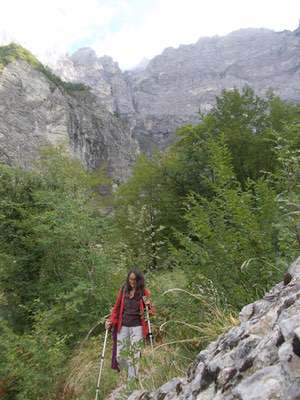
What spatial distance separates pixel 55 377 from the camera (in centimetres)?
668

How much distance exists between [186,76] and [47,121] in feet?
260

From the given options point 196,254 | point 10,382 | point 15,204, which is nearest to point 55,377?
point 10,382

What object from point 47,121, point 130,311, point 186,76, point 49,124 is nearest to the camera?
point 130,311

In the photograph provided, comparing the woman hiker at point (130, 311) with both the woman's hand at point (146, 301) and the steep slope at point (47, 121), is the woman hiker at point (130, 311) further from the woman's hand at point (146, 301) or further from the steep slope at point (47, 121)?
the steep slope at point (47, 121)

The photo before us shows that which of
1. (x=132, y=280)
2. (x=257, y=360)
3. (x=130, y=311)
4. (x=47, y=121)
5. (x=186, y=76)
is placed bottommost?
(x=257, y=360)

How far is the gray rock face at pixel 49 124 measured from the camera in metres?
58.4

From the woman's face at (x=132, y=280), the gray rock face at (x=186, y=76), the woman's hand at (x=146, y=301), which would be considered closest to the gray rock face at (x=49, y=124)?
the gray rock face at (x=186, y=76)

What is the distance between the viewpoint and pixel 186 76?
134 meters

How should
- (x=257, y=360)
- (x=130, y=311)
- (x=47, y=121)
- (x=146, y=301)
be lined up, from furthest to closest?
(x=47, y=121) < (x=130, y=311) < (x=146, y=301) < (x=257, y=360)

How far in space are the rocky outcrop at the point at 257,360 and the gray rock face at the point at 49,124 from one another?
53022 millimetres

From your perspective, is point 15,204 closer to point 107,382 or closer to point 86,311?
point 86,311

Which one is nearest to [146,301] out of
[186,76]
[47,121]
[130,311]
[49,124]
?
[130,311]

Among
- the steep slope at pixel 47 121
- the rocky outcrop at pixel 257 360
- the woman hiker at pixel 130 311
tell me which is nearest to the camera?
the rocky outcrop at pixel 257 360

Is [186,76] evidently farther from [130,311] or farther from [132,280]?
[130,311]
